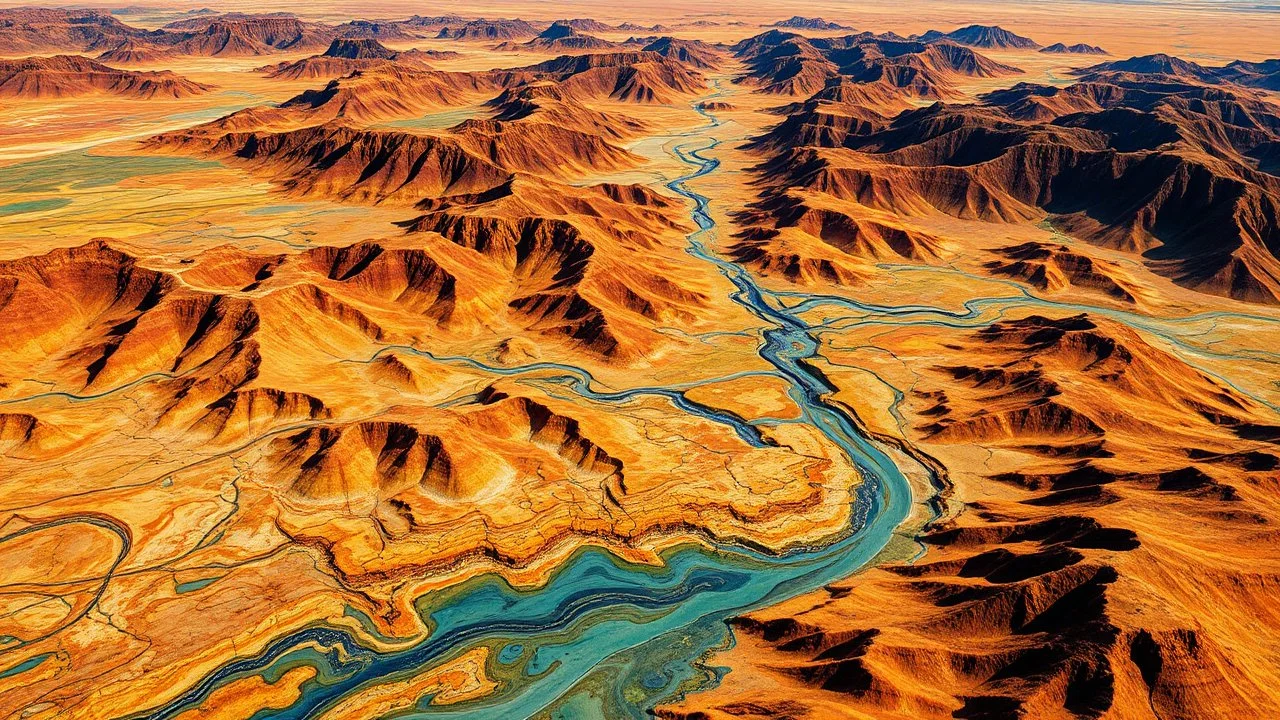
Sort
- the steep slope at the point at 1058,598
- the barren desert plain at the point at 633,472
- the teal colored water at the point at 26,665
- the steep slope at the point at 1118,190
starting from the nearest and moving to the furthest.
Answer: the steep slope at the point at 1058,598 < the barren desert plain at the point at 633,472 < the teal colored water at the point at 26,665 < the steep slope at the point at 1118,190

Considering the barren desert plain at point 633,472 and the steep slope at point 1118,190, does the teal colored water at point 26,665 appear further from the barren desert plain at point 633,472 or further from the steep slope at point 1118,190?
the steep slope at point 1118,190

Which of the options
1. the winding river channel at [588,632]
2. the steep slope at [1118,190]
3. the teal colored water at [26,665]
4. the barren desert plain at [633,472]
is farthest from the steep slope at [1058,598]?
the steep slope at [1118,190]

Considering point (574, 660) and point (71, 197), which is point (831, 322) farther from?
point (71, 197)

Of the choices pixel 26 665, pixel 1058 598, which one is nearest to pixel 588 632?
pixel 1058 598

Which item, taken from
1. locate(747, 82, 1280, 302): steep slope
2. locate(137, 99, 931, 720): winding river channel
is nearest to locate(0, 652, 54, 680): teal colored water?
locate(137, 99, 931, 720): winding river channel

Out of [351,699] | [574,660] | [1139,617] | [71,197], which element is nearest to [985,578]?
[1139,617]

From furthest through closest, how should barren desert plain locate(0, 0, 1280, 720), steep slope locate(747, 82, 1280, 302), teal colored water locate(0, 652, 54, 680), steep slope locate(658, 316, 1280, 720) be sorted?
steep slope locate(747, 82, 1280, 302)
teal colored water locate(0, 652, 54, 680)
barren desert plain locate(0, 0, 1280, 720)
steep slope locate(658, 316, 1280, 720)

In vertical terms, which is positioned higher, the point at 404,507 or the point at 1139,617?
the point at 1139,617

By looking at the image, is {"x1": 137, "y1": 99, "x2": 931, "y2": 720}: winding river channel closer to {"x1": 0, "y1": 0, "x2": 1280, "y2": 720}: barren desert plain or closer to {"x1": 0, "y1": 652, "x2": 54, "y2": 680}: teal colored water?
{"x1": 0, "y1": 0, "x2": 1280, "y2": 720}: barren desert plain
